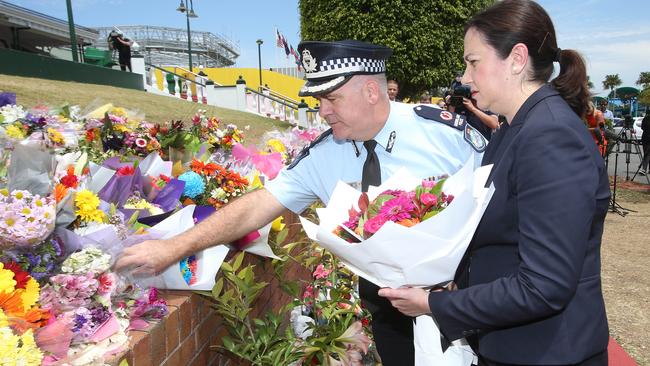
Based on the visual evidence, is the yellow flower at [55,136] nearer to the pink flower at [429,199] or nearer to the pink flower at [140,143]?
the pink flower at [140,143]

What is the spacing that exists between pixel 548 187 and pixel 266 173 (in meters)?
2.33

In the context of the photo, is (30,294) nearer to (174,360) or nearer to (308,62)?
(174,360)

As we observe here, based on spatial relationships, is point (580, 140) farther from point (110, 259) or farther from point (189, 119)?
point (189, 119)

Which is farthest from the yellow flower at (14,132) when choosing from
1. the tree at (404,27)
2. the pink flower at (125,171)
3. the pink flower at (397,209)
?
the tree at (404,27)

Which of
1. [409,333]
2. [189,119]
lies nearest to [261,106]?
[189,119]

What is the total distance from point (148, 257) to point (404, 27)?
16.1 meters

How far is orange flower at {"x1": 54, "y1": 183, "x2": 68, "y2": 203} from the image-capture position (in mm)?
1446

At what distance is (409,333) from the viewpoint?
7.11 feet

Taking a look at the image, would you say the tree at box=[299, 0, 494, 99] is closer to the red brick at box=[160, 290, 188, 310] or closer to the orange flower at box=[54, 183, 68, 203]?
the red brick at box=[160, 290, 188, 310]

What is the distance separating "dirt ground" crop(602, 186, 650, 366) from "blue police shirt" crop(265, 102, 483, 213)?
8.50ft

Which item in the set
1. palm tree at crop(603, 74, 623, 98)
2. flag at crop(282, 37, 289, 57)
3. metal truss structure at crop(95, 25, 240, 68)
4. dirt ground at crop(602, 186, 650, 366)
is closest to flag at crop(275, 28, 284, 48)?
flag at crop(282, 37, 289, 57)

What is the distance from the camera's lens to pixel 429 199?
55.5 inches

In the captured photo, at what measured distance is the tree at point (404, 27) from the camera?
16.2 metres

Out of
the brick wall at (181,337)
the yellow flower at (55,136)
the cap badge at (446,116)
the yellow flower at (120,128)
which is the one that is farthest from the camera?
the yellow flower at (120,128)
